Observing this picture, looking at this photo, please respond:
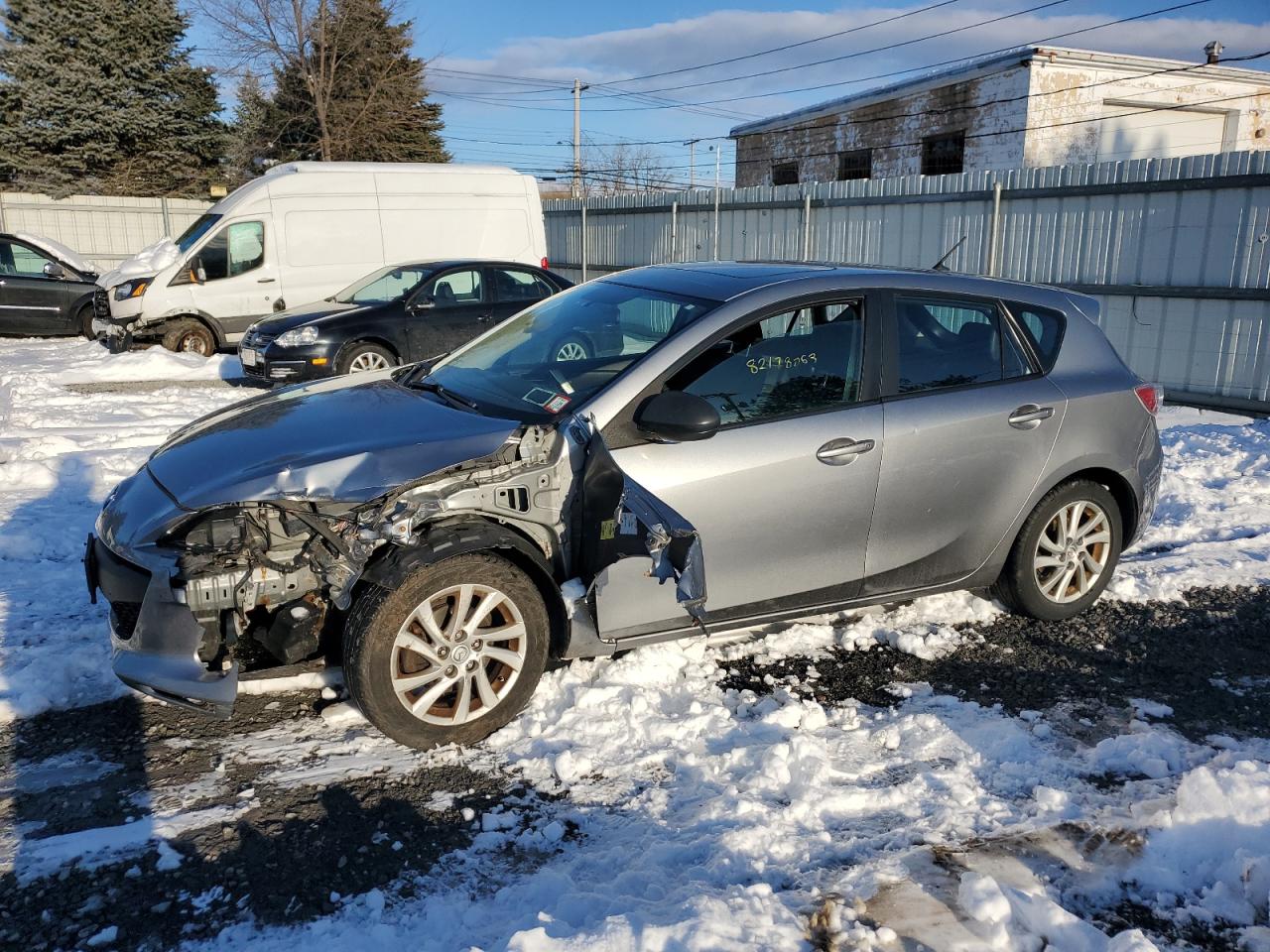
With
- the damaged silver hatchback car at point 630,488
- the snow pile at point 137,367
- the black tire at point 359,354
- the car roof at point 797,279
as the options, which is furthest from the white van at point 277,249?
the car roof at point 797,279

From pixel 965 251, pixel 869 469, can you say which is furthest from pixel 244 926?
pixel 965 251

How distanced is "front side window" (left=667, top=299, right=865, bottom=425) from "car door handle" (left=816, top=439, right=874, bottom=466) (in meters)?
0.19

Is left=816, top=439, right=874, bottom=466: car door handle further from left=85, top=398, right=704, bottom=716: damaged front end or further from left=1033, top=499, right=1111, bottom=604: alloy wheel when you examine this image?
left=1033, top=499, right=1111, bottom=604: alloy wheel

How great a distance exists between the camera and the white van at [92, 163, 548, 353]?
44.3ft

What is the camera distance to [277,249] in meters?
13.8

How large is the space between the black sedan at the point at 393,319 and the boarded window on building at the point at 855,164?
16.9 meters

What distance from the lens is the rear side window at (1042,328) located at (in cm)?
505

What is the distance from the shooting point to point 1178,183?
1058cm

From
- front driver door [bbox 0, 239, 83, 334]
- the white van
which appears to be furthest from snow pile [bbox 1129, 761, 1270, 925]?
front driver door [bbox 0, 239, 83, 334]

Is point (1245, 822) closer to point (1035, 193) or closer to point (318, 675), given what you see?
point (318, 675)

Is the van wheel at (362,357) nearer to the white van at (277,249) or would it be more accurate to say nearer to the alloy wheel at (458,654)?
the white van at (277,249)

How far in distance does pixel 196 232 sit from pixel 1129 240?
11632 mm

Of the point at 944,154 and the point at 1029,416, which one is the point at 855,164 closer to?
the point at 944,154

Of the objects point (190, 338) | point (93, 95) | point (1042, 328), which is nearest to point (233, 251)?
point (190, 338)
